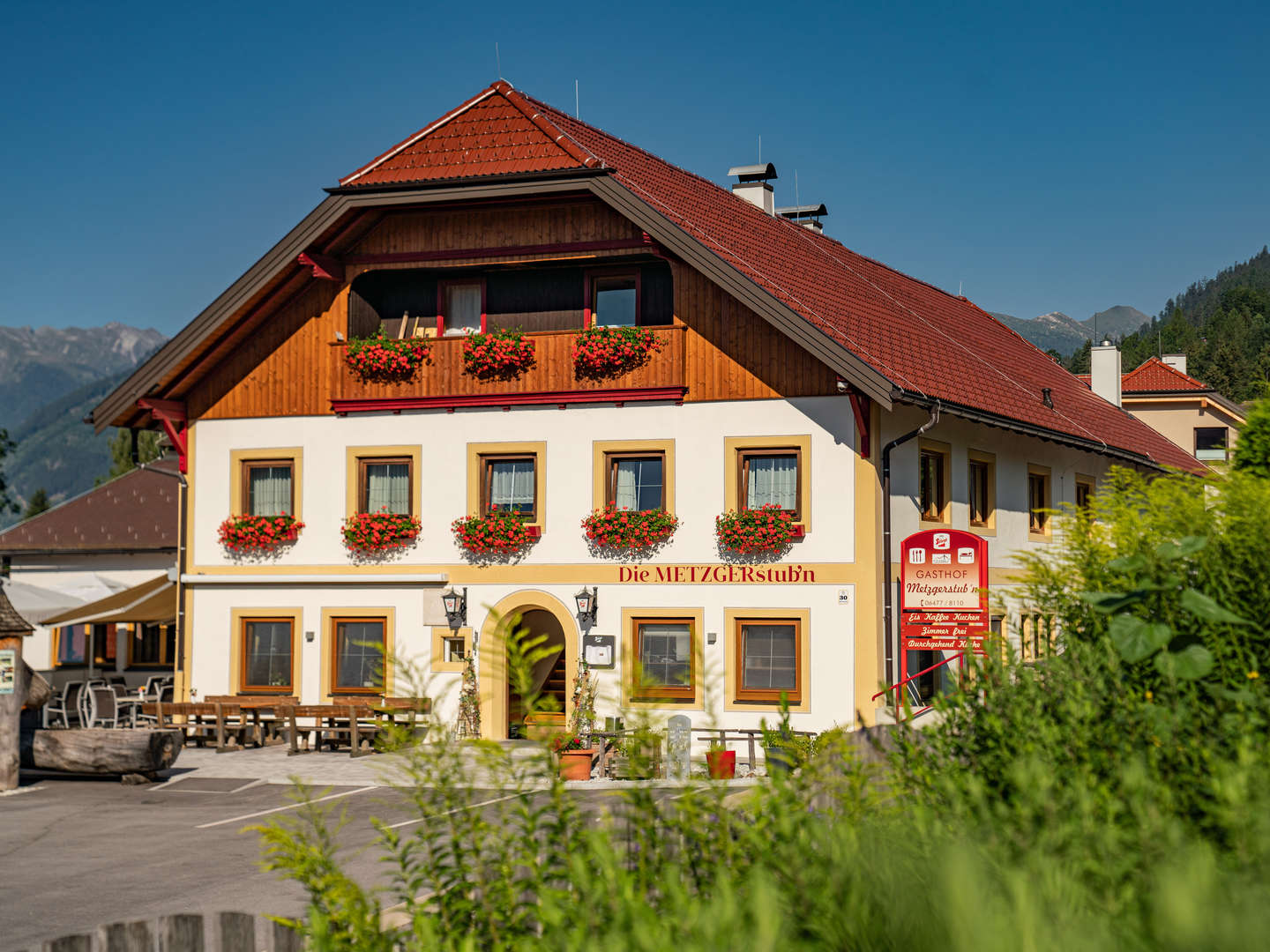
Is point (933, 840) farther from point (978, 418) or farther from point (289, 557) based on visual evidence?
point (289, 557)

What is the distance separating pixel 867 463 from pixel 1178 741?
48.1 ft

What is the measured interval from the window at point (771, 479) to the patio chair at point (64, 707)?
12.1 m

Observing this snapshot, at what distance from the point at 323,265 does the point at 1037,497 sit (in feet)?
44.2

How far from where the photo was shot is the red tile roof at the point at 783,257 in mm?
21312

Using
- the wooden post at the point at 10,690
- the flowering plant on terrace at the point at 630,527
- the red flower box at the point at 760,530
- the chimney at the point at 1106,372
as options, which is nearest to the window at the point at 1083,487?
the chimney at the point at 1106,372

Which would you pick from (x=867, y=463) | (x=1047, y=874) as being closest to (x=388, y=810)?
(x=867, y=463)

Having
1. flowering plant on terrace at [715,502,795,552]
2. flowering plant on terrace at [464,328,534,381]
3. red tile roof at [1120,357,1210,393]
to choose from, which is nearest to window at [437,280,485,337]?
flowering plant on terrace at [464,328,534,381]

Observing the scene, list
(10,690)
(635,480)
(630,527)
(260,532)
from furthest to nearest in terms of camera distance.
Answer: (260,532)
(635,480)
(630,527)
(10,690)

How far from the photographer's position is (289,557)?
76.6 feet

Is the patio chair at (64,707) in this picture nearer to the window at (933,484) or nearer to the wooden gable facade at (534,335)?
the wooden gable facade at (534,335)

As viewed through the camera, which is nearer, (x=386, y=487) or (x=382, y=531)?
(x=382, y=531)

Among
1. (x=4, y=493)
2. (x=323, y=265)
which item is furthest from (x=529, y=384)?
(x=4, y=493)

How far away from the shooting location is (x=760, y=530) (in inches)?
803

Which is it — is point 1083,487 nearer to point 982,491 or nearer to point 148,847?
point 982,491
